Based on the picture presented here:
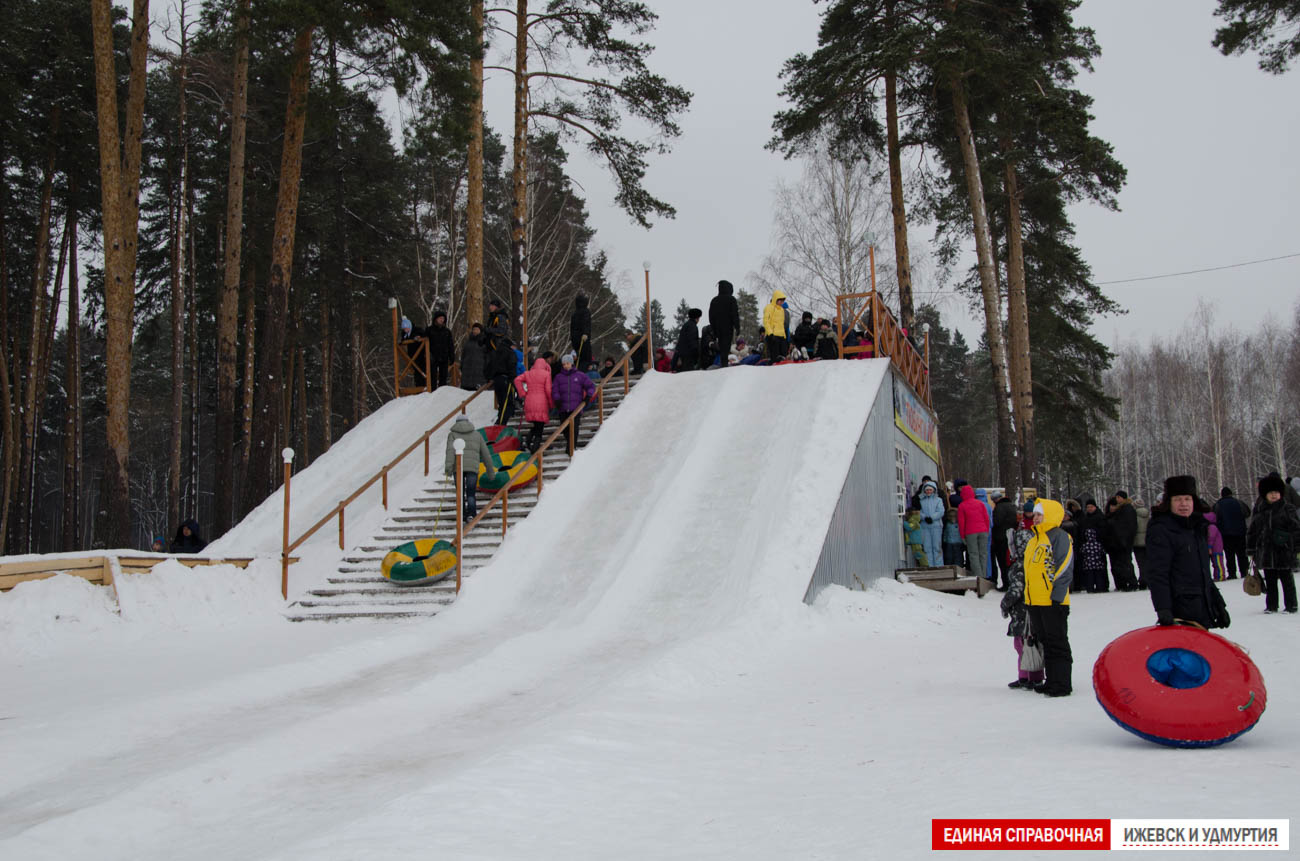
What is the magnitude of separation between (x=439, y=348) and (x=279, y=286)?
3680 millimetres

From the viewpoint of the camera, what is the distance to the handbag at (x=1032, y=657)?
644 centimetres

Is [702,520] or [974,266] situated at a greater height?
[974,266]

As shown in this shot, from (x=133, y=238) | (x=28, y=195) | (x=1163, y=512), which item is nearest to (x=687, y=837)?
(x=1163, y=512)

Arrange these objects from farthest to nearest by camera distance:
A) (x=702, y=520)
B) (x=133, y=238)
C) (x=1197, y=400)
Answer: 1. (x=1197, y=400)
2. (x=133, y=238)
3. (x=702, y=520)

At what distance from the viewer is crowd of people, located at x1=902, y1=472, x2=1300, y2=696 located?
5.54m

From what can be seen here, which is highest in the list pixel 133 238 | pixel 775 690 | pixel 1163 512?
pixel 133 238

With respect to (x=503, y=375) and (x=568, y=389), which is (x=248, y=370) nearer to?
(x=503, y=375)

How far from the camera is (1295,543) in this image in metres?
9.65

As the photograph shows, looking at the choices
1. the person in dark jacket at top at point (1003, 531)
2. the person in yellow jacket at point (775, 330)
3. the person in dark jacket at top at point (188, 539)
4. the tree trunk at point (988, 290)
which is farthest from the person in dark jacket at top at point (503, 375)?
the tree trunk at point (988, 290)

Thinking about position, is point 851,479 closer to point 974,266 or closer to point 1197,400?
point 974,266

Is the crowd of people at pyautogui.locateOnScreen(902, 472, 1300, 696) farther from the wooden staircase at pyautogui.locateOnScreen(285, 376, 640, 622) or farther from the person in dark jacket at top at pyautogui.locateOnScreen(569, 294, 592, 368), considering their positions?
the person in dark jacket at top at pyautogui.locateOnScreen(569, 294, 592, 368)

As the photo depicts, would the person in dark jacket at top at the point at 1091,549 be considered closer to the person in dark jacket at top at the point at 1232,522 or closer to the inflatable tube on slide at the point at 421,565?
the person in dark jacket at top at the point at 1232,522

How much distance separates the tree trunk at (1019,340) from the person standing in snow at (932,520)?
4.84 metres

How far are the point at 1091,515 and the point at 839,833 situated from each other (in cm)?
1179
